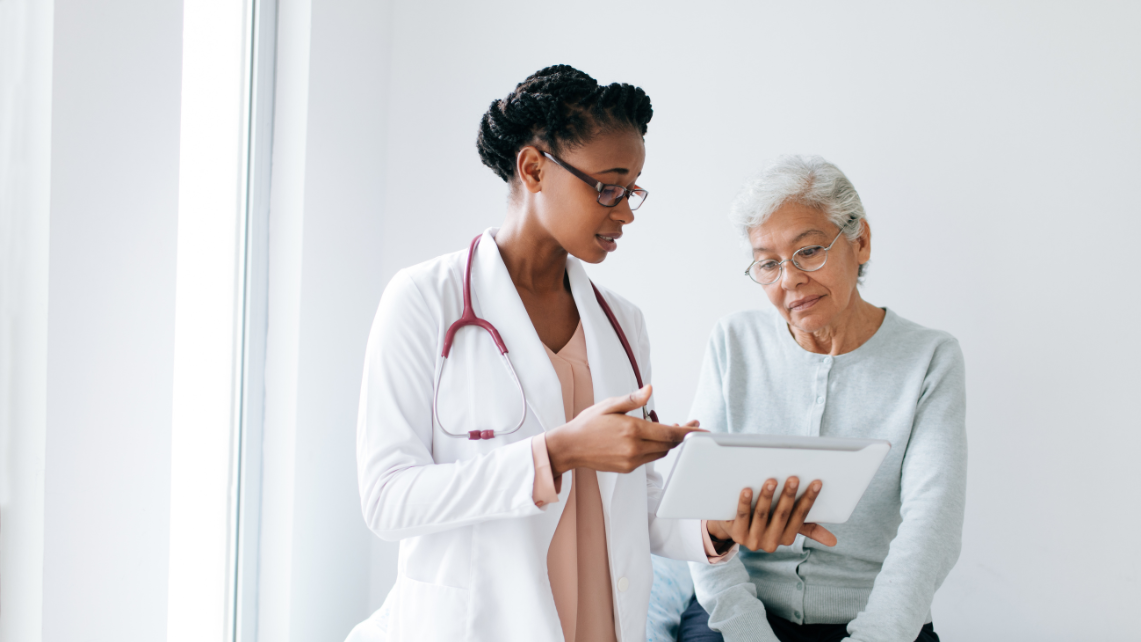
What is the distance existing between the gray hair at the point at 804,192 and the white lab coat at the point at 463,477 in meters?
0.67

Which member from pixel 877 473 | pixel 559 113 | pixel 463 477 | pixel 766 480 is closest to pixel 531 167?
pixel 559 113

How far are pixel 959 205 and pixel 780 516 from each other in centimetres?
128

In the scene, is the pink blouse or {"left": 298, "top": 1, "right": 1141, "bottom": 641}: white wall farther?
{"left": 298, "top": 1, "right": 1141, "bottom": 641}: white wall

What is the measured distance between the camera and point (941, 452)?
1.43m

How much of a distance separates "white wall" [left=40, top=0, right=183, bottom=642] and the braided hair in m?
0.68

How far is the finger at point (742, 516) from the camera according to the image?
111 centimetres

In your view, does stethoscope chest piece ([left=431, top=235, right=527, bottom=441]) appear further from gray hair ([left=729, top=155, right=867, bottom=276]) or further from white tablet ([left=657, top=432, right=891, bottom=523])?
gray hair ([left=729, top=155, right=867, bottom=276])

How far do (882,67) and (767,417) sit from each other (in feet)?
3.66

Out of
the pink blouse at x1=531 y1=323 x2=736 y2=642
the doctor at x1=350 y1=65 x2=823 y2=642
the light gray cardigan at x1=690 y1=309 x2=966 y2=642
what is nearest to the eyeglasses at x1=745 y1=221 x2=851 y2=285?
the light gray cardigan at x1=690 y1=309 x2=966 y2=642

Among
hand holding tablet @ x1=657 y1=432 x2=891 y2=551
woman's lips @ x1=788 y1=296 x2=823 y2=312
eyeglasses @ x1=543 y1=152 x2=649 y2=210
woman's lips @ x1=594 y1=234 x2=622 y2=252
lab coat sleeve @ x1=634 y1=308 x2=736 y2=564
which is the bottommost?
lab coat sleeve @ x1=634 y1=308 x2=736 y2=564

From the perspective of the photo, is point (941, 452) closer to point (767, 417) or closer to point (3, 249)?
point (767, 417)

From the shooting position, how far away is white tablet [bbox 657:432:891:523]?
3.22 feet

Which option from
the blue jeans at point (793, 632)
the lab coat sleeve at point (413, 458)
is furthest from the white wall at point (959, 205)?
the lab coat sleeve at point (413, 458)

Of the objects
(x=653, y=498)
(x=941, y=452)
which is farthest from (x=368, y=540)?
(x=941, y=452)
